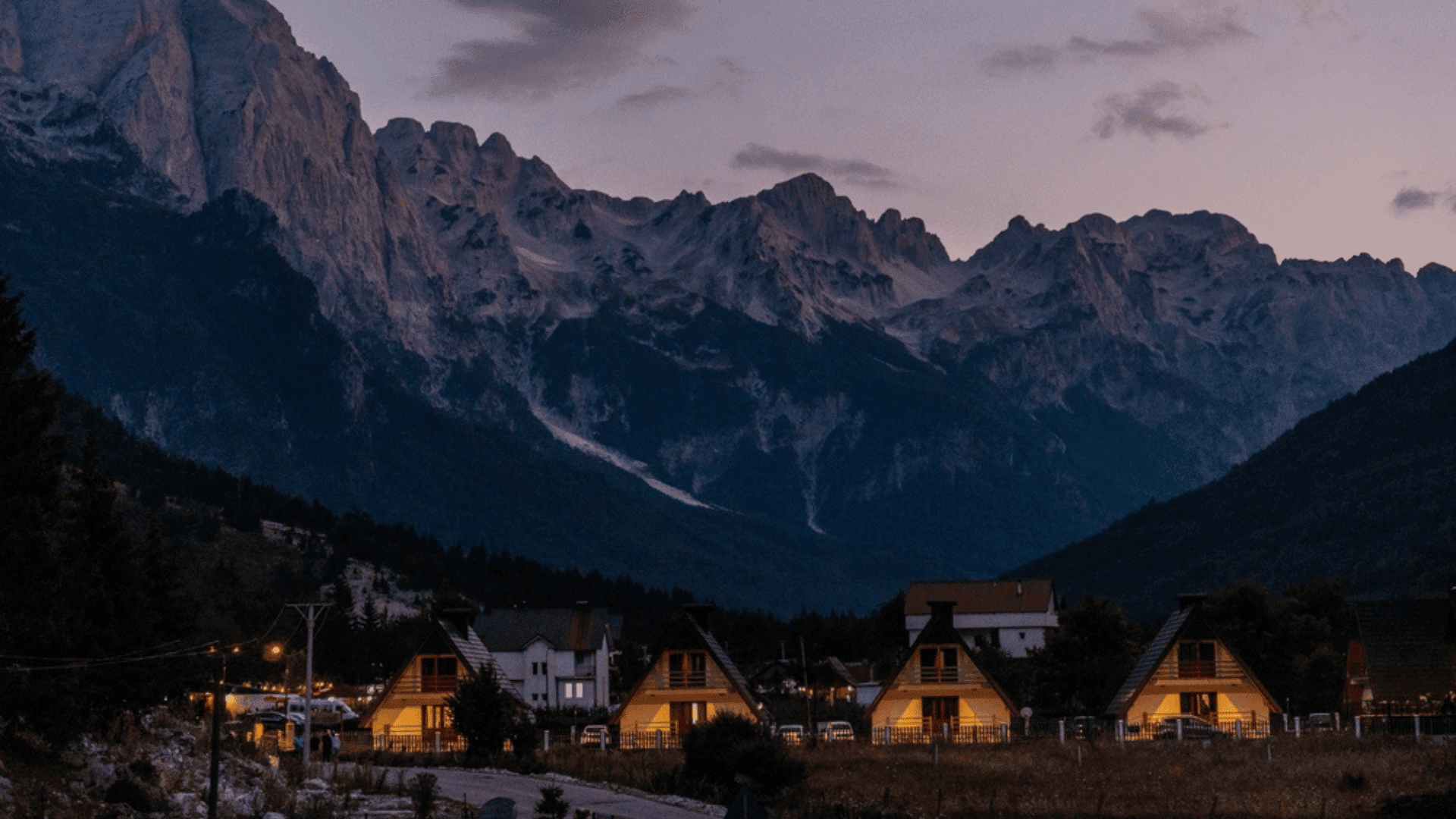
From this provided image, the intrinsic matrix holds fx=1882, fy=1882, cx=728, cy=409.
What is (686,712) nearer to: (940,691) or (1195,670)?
(940,691)

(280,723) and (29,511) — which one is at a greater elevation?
(29,511)

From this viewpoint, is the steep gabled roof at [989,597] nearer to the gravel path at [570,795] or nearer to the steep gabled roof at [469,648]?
the steep gabled roof at [469,648]

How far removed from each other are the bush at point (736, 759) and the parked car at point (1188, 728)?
22.2m

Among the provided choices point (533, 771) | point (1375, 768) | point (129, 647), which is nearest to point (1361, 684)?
point (1375, 768)

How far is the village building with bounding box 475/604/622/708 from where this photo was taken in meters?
148

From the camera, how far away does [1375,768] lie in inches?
2736

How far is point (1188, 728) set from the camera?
87.9 m

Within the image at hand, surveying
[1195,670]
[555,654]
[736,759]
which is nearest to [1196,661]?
[1195,670]

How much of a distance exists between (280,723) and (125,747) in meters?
38.9

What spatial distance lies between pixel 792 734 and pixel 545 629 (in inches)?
2434

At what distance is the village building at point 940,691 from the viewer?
3856 inches

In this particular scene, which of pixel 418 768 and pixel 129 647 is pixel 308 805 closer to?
pixel 129 647

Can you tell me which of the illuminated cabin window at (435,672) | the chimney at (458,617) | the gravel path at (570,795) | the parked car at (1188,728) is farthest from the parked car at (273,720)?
the parked car at (1188,728)

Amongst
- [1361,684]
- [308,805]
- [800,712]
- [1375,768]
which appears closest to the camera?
[308,805]
